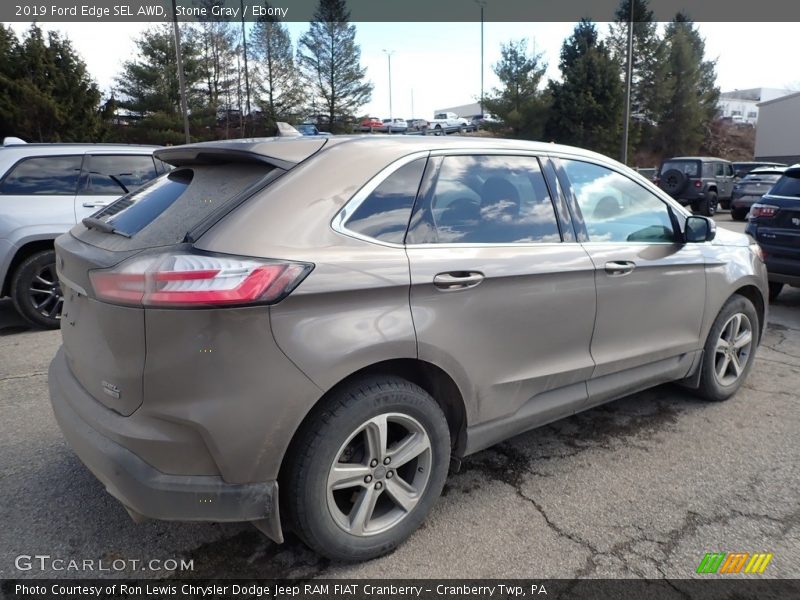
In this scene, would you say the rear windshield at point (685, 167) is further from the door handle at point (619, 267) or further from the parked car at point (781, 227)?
the door handle at point (619, 267)

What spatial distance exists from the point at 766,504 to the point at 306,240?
2529 millimetres

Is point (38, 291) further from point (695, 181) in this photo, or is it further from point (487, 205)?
point (695, 181)

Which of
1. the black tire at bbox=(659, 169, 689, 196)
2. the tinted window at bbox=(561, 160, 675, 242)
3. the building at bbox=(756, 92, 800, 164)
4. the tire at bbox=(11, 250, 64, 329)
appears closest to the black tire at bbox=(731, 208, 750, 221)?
the black tire at bbox=(659, 169, 689, 196)

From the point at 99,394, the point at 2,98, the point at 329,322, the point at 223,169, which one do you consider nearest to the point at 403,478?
the point at 329,322

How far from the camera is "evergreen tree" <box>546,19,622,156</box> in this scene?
1462 inches

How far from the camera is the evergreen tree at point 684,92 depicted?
44562 millimetres

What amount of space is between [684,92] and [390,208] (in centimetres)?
5027

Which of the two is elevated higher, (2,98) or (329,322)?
(2,98)

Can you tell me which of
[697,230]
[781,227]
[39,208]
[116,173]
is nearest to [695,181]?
[781,227]

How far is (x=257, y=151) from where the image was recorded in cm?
235

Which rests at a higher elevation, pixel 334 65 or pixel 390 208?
pixel 334 65

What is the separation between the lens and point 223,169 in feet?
8.02

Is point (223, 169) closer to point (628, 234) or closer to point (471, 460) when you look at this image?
point (471, 460)

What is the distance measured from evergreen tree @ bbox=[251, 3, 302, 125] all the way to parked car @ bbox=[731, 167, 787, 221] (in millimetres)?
28792
